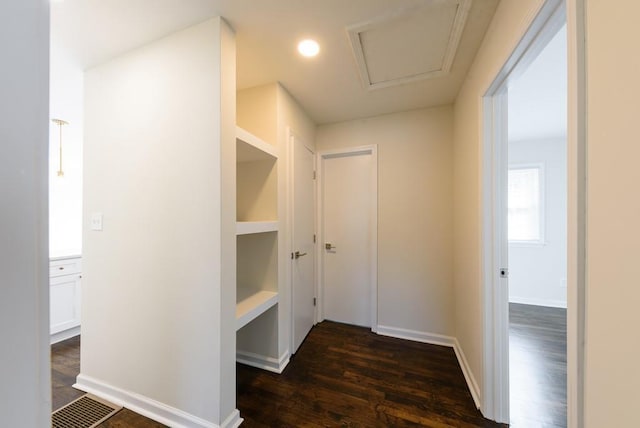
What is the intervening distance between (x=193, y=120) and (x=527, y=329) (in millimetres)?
3944

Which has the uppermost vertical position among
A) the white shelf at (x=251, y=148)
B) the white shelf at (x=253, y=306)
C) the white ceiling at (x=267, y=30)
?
the white ceiling at (x=267, y=30)

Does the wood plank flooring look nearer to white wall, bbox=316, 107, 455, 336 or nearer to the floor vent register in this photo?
white wall, bbox=316, 107, 455, 336

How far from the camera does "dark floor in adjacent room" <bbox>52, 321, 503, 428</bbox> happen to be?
1.48 m

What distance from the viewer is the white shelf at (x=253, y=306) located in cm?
155

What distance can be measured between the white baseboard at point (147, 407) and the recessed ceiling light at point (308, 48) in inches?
93.4

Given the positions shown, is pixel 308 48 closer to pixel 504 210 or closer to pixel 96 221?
pixel 504 210

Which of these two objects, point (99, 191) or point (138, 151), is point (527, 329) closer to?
point (138, 151)

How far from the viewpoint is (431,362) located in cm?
208

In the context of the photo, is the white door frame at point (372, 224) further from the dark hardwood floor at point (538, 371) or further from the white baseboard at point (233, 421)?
the white baseboard at point (233, 421)

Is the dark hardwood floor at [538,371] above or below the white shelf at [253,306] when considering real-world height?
below

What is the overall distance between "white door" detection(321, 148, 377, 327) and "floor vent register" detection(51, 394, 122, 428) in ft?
6.54
